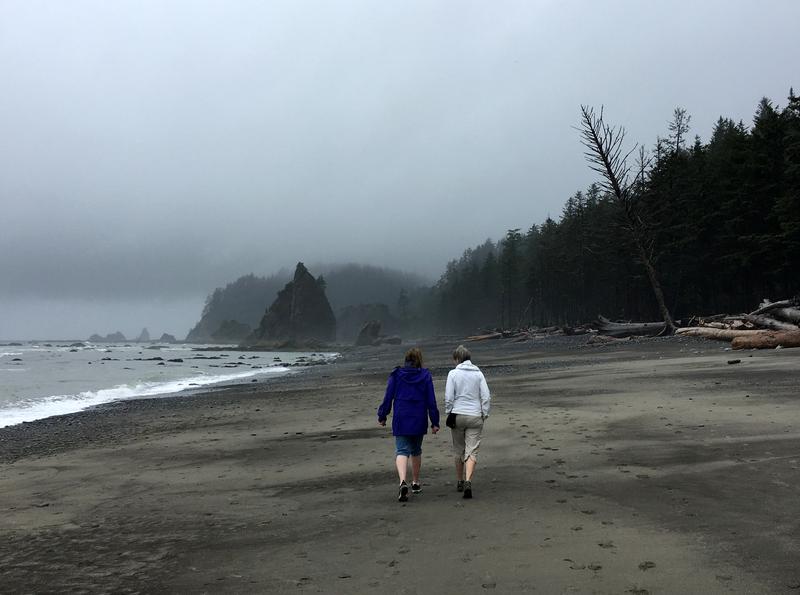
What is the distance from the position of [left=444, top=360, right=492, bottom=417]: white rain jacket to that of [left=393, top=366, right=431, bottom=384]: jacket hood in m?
0.35

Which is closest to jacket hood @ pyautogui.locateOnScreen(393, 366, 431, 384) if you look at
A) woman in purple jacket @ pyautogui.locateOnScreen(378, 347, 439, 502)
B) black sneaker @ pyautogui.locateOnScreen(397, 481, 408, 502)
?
woman in purple jacket @ pyautogui.locateOnScreen(378, 347, 439, 502)

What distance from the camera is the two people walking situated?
6.67 meters

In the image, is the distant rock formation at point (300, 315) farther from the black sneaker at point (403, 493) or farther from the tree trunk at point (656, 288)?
the black sneaker at point (403, 493)

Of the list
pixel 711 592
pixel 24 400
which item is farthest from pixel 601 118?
pixel 24 400

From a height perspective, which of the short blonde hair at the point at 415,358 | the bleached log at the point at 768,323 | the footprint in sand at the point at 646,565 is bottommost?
the footprint in sand at the point at 646,565

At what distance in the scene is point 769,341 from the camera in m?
18.3

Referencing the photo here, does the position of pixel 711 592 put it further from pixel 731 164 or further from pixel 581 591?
pixel 731 164

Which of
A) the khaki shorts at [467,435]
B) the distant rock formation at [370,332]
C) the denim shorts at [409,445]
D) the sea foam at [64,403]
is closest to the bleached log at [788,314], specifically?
the khaki shorts at [467,435]

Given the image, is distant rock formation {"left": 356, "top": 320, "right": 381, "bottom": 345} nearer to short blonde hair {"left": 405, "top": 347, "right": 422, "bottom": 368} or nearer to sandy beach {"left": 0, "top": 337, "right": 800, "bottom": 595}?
sandy beach {"left": 0, "top": 337, "right": 800, "bottom": 595}

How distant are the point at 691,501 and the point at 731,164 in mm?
49400

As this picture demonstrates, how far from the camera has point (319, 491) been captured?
23.5 ft

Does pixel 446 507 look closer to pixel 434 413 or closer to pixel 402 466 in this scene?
pixel 402 466

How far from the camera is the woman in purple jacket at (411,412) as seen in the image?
22.0ft

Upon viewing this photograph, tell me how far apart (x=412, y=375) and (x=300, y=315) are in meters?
180
